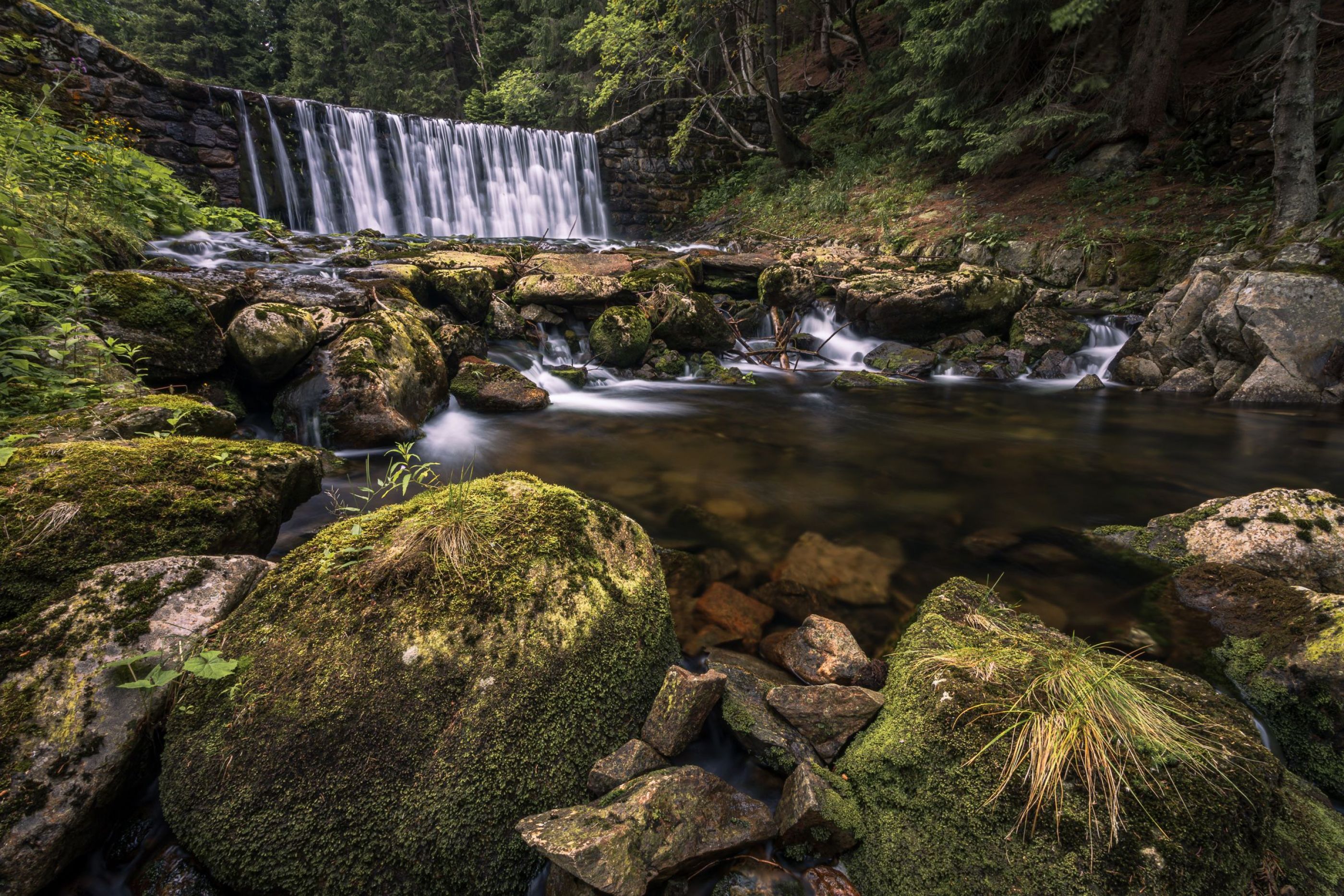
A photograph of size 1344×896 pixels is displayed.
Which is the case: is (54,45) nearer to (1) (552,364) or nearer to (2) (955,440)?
(1) (552,364)

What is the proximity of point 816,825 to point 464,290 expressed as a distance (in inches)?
344

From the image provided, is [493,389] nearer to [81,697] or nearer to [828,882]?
[81,697]

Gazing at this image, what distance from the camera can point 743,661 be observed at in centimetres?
283

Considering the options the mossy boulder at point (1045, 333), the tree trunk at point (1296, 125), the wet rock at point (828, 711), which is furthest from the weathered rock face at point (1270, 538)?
the tree trunk at point (1296, 125)

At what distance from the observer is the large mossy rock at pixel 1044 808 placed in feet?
4.84

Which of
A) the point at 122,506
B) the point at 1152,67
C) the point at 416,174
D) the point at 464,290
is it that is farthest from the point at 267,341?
the point at 1152,67

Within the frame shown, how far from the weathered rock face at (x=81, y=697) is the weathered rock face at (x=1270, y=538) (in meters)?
5.23

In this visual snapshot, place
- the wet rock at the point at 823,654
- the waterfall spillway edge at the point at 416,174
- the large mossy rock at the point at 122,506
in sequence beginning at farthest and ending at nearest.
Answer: the waterfall spillway edge at the point at 416,174 → the wet rock at the point at 823,654 → the large mossy rock at the point at 122,506

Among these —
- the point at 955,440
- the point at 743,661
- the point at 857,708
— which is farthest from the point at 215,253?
the point at 955,440

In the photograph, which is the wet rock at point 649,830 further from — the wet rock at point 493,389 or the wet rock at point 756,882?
the wet rock at point 493,389

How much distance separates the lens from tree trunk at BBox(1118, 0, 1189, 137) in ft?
36.2

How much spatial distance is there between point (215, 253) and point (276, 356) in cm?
478

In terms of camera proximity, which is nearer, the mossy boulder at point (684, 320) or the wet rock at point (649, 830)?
the wet rock at point (649, 830)

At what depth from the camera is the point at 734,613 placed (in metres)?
3.33
